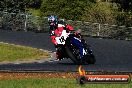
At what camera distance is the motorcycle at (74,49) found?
19547 mm

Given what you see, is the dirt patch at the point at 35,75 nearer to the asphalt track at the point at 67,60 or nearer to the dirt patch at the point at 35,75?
the dirt patch at the point at 35,75

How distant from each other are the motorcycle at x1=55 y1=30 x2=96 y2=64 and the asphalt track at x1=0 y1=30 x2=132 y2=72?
389 mm

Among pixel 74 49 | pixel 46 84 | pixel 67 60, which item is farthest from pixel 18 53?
pixel 46 84

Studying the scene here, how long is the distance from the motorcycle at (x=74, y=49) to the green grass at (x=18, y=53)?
417cm

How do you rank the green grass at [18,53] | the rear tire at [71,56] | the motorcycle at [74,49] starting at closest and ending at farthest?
1. the motorcycle at [74,49]
2. the rear tire at [71,56]
3. the green grass at [18,53]

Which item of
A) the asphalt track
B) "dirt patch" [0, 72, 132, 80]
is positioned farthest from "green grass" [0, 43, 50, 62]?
"dirt patch" [0, 72, 132, 80]

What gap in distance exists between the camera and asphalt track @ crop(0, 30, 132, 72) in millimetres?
18094

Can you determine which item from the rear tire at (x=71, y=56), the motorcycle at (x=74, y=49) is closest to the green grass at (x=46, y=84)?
the motorcycle at (x=74, y=49)

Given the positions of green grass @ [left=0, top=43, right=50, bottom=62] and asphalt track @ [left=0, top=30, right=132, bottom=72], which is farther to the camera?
green grass @ [left=0, top=43, right=50, bottom=62]

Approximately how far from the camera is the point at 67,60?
2177cm

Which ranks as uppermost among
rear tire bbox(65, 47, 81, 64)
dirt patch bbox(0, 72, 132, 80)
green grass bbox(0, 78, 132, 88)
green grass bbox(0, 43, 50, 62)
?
green grass bbox(0, 78, 132, 88)

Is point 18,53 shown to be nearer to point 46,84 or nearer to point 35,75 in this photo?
point 35,75

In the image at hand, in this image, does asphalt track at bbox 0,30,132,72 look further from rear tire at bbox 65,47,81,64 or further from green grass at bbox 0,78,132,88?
green grass at bbox 0,78,132,88

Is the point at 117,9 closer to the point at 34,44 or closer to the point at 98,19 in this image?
the point at 98,19
